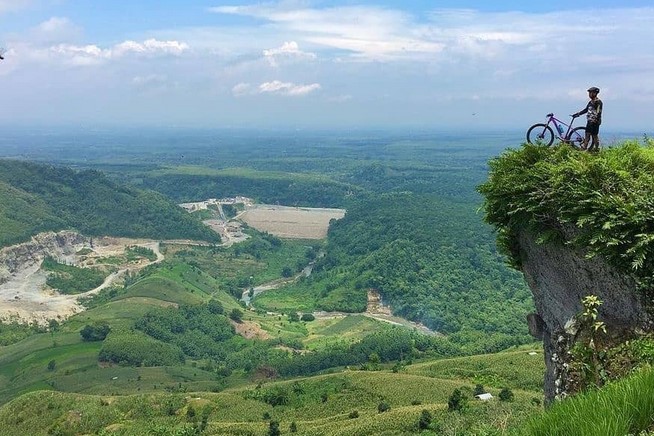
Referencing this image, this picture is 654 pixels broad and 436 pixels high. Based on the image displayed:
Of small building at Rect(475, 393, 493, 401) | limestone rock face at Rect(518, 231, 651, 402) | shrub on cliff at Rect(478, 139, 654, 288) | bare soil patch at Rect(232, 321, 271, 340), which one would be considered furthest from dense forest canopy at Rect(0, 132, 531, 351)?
shrub on cliff at Rect(478, 139, 654, 288)

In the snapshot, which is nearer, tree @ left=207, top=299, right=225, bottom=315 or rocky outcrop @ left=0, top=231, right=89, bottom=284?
tree @ left=207, top=299, right=225, bottom=315

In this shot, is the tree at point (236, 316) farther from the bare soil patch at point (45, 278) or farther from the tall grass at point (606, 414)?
the tall grass at point (606, 414)

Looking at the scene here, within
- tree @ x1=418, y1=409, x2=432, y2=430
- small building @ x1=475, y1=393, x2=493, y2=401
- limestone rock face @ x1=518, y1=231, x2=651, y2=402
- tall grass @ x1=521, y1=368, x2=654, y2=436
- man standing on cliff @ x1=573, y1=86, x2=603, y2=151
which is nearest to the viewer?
tall grass @ x1=521, y1=368, x2=654, y2=436

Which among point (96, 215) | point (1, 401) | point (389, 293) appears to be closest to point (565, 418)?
point (1, 401)

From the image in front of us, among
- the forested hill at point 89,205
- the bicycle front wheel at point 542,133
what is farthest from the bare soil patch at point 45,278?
the bicycle front wheel at point 542,133

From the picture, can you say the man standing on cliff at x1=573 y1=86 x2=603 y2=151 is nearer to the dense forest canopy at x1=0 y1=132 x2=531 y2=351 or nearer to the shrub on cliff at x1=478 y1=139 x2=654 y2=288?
the shrub on cliff at x1=478 y1=139 x2=654 y2=288

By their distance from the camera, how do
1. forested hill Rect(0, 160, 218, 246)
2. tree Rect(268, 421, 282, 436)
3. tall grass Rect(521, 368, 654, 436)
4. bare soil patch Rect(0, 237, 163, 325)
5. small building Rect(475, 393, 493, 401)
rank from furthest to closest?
forested hill Rect(0, 160, 218, 246) → bare soil patch Rect(0, 237, 163, 325) → tree Rect(268, 421, 282, 436) → small building Rect(475, 393, 493, 401) → tall grass Rect(521, 368, 654, 436)

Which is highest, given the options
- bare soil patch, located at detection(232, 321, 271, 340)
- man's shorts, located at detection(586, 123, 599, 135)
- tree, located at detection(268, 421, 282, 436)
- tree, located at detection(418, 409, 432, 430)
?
man's shorts, located at detection(586, 123, 599, 135)

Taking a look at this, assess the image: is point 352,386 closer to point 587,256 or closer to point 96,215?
point 587,256

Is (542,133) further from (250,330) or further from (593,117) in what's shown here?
(250,330)
